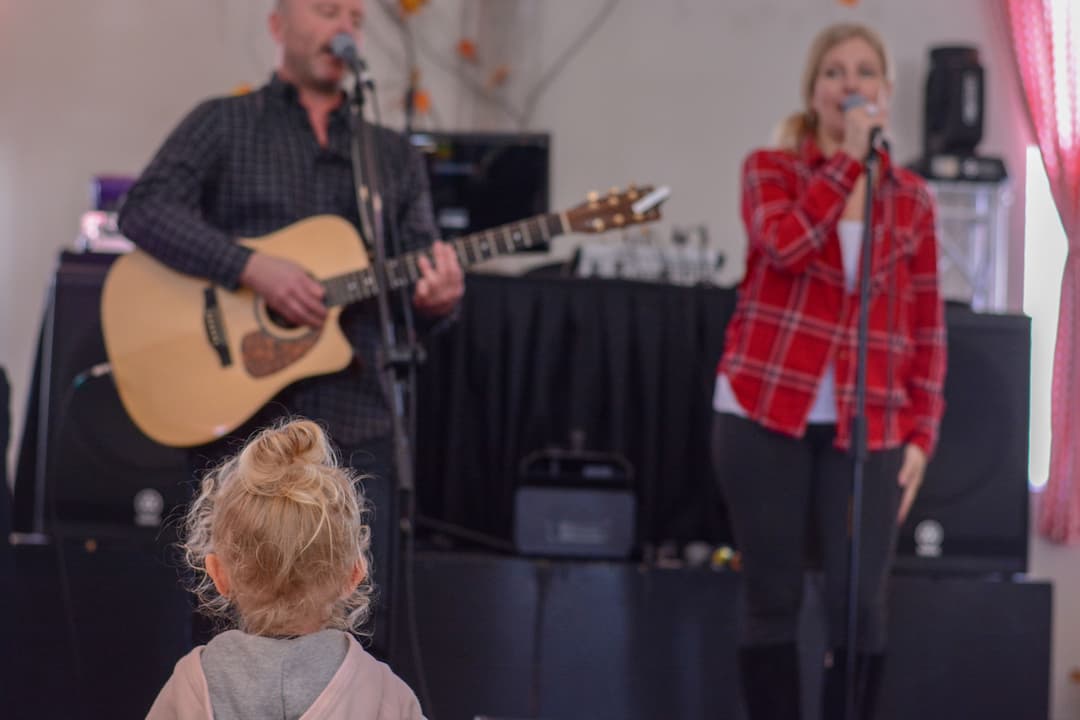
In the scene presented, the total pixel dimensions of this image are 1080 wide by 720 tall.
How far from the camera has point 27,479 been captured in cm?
331

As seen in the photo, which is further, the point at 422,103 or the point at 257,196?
the point at 422,103

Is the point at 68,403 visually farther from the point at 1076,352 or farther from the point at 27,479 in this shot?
the point at 1076,352

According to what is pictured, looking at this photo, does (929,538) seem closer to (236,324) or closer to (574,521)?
(574,521)

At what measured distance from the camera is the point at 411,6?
5.27m

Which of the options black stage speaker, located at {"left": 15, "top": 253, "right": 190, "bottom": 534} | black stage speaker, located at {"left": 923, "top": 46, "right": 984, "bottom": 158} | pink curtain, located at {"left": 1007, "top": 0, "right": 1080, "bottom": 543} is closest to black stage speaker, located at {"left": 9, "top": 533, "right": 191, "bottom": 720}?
black stage speaker, located at {"left": 15, "top": 253, "right": 190, "bottom": 534}

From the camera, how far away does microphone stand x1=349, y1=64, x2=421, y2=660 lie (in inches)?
88.3

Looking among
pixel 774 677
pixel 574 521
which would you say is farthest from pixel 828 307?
pixel 574 521

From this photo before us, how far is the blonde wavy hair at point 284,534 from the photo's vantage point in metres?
1.43

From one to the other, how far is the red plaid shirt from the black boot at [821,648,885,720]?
41 cm

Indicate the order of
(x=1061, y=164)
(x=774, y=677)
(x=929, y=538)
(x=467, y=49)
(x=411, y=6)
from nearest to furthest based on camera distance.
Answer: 1. (x=774, y=677)
2. (x=929, y=538)
3. (x=1061, y=164)
4. (x=411, y=6)
5. (x=467, y=49)

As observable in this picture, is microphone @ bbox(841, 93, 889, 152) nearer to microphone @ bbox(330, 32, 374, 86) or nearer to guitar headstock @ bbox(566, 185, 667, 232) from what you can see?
guitar headstock @ bbox(566, 185, 667, 232)

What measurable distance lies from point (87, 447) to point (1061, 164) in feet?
11.5

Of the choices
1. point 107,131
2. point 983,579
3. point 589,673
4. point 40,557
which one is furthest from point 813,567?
point 107,131

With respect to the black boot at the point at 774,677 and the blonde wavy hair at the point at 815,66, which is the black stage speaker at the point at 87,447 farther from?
the blonde wavy hair at the point at 815,66
